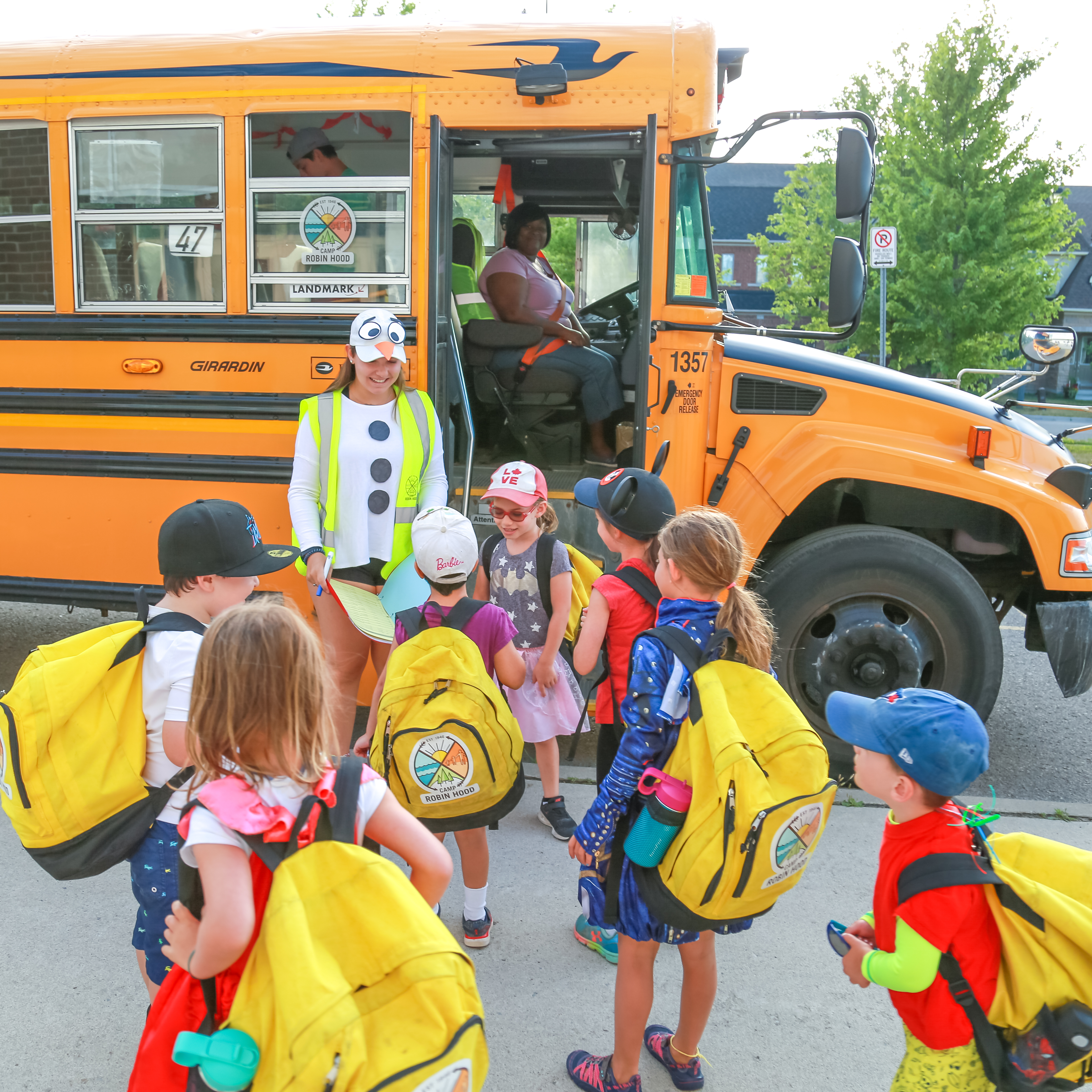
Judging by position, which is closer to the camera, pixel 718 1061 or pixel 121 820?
pixel 121 820

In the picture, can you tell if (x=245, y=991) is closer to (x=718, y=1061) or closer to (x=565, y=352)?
(x=718, y=1061)

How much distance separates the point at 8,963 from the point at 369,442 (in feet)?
6.06

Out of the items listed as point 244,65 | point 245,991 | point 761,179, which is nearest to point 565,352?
point 244,65

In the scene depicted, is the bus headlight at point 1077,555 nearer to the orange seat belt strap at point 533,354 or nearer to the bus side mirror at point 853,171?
the bus side mirror at point 853,171

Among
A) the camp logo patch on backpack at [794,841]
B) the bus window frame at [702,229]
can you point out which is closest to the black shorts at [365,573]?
the bus window frame at [702,229]

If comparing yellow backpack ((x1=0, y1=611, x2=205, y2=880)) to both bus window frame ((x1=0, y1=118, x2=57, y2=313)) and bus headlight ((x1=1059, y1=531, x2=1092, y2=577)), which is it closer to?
bus window frame ((x1=0, y1=118, x2=57, y2=313))

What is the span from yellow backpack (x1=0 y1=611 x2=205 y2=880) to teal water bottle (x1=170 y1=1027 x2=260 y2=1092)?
70cm

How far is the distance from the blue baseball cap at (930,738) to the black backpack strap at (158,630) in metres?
1.22

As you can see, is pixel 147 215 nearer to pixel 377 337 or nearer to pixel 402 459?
pixel 377 337

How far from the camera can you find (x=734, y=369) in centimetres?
405

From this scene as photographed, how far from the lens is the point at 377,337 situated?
329cm

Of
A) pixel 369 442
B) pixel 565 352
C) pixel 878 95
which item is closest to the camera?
pixel 369 442

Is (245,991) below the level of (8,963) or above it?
above

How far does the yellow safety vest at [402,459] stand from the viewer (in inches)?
134
